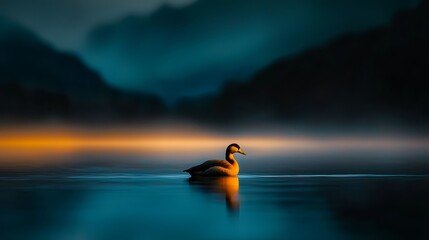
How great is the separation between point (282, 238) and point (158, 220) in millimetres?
3856

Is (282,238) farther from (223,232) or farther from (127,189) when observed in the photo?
(127,189)

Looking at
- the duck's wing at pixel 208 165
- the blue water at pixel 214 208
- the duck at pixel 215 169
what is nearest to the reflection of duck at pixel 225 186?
the blue water at pixel 214 208

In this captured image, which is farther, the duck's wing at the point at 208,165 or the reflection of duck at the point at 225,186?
the duck's wing at the point at 208,165

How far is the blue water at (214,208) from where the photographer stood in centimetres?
1764

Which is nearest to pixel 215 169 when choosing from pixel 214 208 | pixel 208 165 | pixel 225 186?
pixel 208 165

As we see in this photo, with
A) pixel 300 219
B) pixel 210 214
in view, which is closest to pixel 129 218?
pixel 210 214

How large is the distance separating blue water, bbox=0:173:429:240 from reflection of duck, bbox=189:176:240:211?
32 millimetres

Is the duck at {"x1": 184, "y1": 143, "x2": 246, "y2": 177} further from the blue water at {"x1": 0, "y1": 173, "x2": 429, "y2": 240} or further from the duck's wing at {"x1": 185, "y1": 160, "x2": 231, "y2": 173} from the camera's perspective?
the blue water at {"x1": 0, "y1": 173, "x2": 429, "y2": 240}

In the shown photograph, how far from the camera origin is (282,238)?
660 inches

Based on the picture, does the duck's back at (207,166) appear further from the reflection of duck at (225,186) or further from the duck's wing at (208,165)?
the reflection of duck at (225,186)

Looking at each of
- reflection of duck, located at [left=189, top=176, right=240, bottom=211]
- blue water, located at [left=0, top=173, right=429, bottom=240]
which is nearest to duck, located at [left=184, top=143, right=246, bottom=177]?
reflection of duck, located at [left=189, top=176, right=240, bottom=211]

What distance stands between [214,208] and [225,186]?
724 cm

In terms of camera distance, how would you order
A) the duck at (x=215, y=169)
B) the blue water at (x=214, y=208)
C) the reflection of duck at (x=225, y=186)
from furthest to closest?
the duck at (x=215, y=169) < the reflection of duck at (x=225, y=186) < the blue water at (x=214, y=208)

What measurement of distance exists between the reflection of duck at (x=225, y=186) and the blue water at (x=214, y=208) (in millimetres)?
32
